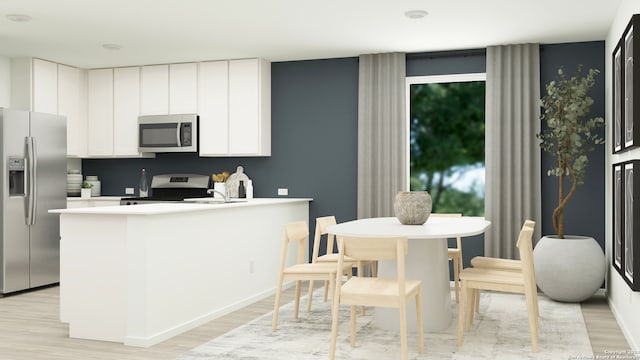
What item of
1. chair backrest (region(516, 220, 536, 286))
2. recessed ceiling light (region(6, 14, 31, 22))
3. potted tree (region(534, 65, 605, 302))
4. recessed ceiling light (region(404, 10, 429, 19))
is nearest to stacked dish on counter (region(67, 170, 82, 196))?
recessed ceiling light (region(6, 14, 31, 22))

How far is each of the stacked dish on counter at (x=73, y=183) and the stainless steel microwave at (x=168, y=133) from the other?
0.91 meters

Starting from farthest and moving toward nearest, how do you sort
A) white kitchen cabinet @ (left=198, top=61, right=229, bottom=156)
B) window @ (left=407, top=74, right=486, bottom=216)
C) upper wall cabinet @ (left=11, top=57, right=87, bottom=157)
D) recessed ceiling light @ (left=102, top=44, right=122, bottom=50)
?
window @ (left=407, top=74, right=486, bottom=216), white kitchen cabinet @ (left=198, top=61, right=229, bottom=156), upper wall cabinet @ (left=11, top=57, right=87, bottom=157), recessed ceiling light @ (left=102, top=44, right=122, bottom=50)

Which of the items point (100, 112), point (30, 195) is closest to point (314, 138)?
point (100, 112)

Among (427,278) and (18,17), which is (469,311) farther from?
(18,17)

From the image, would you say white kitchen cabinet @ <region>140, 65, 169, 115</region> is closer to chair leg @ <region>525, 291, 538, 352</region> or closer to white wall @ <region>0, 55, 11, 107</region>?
white wall @ <region>0, 55, 11, 107</region>

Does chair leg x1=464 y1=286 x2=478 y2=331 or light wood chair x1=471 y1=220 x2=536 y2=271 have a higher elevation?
light wood chair x1=471 y1=220 x2=536 y2=271

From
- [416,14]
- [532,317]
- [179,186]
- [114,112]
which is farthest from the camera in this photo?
[114,112]

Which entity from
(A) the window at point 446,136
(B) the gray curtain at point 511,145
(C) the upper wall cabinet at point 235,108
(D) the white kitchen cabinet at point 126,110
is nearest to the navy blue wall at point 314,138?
(C) the upper wall cabinet at point 235,108

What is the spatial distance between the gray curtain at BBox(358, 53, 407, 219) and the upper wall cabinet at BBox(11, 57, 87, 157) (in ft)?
11.0

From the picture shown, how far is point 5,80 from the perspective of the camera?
671 cm

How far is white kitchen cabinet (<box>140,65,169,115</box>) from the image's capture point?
716cm

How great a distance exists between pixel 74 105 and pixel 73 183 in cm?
93

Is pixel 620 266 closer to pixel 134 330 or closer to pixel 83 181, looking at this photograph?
pixel 134 330

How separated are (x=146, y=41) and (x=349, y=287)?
3.61m
